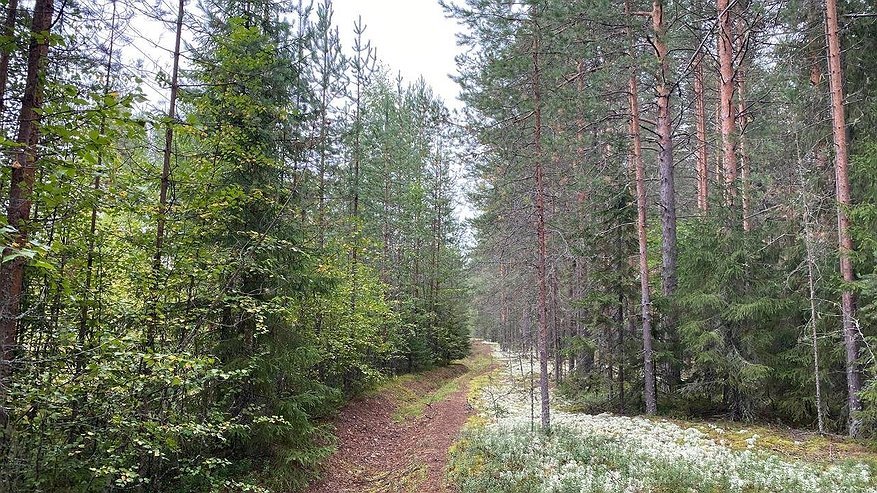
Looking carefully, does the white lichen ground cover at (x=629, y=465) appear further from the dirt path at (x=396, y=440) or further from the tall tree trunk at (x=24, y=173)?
the tall tree trunk at (x=24, y=173)

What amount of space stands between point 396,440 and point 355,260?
602 centimetres

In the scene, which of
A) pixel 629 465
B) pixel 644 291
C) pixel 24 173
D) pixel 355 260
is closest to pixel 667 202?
pixel 644 291

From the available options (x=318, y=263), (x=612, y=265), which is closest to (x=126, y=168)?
(x=318, y=263)

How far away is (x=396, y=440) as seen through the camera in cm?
1280

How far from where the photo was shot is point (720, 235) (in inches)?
473

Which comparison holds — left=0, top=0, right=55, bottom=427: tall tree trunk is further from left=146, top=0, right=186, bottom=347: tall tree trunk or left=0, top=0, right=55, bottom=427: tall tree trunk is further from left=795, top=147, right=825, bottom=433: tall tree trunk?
left=795, top=147, right=825, bottom=433: tall tree trunk

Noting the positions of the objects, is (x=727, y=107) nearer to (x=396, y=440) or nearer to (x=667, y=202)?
(x=667, y=202)

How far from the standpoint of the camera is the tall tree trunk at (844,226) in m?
9.27

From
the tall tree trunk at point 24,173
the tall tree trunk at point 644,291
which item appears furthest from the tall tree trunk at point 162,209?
the tall tree trunk at point 644,291

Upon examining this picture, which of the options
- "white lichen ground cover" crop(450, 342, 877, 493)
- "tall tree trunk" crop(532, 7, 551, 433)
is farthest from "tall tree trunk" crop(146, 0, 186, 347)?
"tall tree trunk" crop(532, 7, 551, 433)

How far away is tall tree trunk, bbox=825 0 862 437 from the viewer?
9.27m

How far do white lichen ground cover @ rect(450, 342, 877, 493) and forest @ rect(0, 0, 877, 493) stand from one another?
0.26 feet

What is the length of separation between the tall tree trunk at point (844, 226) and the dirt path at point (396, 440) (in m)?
8.80

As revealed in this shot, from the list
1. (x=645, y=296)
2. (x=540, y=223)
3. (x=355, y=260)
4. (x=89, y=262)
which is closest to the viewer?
(x=89, y=262)
